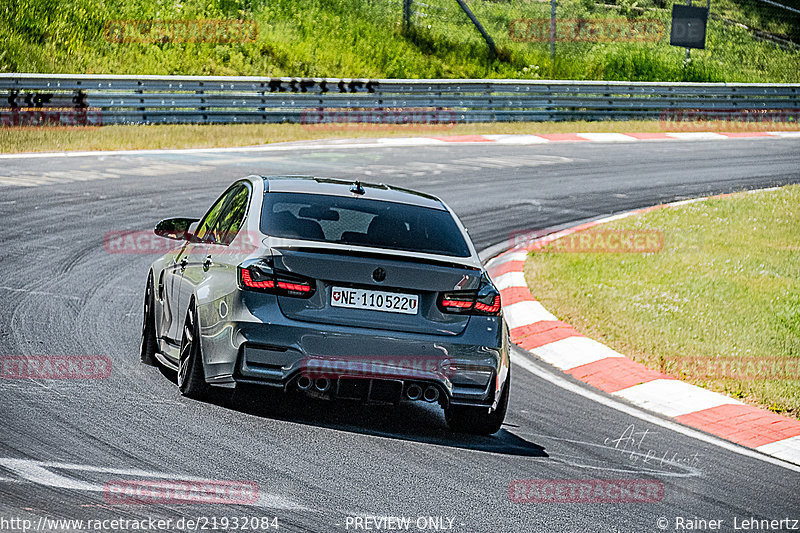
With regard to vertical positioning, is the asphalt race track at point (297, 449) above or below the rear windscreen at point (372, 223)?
below

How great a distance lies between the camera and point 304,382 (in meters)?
6.56

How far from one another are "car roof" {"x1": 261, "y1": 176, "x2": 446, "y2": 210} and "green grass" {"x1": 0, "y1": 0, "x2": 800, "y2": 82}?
919 inches

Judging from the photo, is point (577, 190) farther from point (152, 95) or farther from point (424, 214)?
point (424, 214)

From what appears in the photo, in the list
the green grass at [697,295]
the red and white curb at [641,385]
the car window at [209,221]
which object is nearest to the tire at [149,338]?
the car window at [209,221]

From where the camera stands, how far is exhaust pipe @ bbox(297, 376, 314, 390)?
258 inches

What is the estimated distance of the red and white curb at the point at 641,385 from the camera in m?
7.61

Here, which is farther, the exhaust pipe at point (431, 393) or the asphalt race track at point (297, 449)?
the exhaust pipe at point (431, 393)

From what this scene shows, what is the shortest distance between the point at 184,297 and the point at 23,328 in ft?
6.38

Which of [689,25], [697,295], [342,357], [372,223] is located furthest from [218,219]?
[689,25]

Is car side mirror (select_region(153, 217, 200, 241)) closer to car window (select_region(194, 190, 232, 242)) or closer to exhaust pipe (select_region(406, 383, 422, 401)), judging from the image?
car window (select_region(194, 190, 232, 242))

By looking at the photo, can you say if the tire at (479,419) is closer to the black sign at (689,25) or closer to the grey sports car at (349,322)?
the grey sports car at (349,322)

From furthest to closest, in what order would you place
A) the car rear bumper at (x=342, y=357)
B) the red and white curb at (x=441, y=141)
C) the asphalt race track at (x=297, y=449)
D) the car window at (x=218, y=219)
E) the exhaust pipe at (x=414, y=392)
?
the red and white curb at (x=441, y=141) → the car window at (x=218, y=219) → the exhaust pipe at (x=414, y=392) → the car rear bumper at (x=342, y=357) → the asphalt race track at (x=297, y=449)

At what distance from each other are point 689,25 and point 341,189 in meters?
30.8

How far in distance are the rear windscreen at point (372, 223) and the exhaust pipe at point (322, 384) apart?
877 mm
